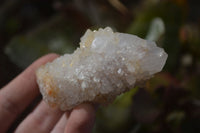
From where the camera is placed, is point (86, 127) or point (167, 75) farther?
point (167, 75)

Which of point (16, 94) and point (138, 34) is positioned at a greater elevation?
point (16, 94)

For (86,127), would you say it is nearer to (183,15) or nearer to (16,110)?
(16,110)

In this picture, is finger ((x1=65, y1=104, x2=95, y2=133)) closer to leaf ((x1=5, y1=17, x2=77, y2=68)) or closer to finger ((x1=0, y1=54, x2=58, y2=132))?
finger ((x1=0, y1=54, x2=58, y2=132))

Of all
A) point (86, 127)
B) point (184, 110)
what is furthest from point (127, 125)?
point (86, 127)

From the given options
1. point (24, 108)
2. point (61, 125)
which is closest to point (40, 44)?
point (24, 108)

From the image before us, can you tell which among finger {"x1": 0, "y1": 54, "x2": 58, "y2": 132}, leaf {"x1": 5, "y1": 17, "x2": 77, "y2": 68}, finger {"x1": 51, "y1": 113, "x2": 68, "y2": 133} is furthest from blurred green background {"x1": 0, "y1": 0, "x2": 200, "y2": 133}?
finger {"x1": 51, "y1": 113, "x2": 68, "y2": 133}

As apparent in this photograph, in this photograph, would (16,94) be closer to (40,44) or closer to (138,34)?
(40,44)
